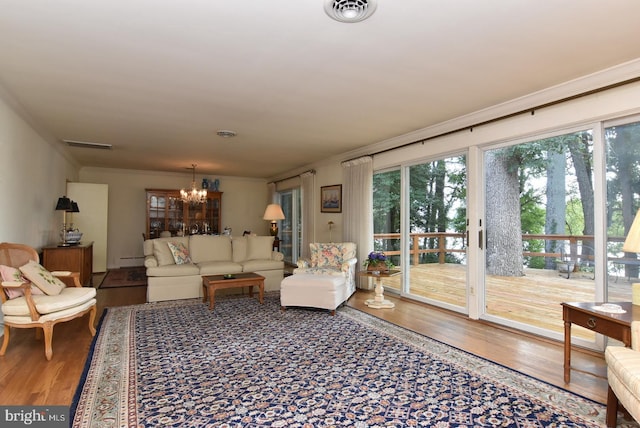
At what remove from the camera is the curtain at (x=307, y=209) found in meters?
7.53

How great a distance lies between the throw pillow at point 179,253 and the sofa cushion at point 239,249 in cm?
76

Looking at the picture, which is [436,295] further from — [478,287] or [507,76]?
[507,76]

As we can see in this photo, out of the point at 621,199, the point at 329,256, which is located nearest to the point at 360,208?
the point at 329,256

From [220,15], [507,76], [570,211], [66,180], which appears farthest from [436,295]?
[66,180]

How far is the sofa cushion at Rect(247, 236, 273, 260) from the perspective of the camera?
6.19m

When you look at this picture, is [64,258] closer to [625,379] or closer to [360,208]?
[360,208]

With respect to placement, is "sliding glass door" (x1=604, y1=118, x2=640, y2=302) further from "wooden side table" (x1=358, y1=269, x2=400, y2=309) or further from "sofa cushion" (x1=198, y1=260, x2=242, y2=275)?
"sofa cushion" (x1=198, y1=260, x2=242, y2=275)

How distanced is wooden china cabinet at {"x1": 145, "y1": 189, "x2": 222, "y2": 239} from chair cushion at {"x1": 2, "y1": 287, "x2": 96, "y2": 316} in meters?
5.25

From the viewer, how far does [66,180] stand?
266 inches

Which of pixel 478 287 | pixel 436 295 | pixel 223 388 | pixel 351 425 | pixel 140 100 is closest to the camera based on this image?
pixel 351 425

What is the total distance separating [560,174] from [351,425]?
122 inches

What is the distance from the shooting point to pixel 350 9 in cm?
204

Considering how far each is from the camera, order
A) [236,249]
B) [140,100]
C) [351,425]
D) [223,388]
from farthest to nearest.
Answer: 1. [236,249]
2. [140,100]
3. [223,388]
4. [351,425]

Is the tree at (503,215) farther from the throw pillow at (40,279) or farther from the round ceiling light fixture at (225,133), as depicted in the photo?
the throw pillow at (40,279)
